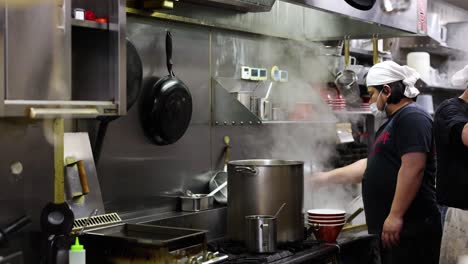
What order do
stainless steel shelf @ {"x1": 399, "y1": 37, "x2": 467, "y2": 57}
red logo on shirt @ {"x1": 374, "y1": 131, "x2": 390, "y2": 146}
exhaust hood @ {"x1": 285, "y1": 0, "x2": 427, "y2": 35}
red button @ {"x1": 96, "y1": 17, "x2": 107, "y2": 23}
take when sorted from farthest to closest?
stainless steel shelf @ {"x1": 399, "y1": 37, "x2": 467, "y2": 57} < red logo on shirt @ {"x1": 374, "y1": 131, "x2": 390, "y2": 146} < exhaust hood @ {"x1": 285, "y1": 0, "x2": 427, "y2": 35} < red button @ {"x1": 96, "y1": 17, "x2": 107, "y2": 23}

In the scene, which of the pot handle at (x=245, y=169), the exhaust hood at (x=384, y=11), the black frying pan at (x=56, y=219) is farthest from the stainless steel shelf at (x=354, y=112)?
the black frying pan at (x=56, y=219)

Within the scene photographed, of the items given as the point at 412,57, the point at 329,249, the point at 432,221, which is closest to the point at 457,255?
the point at 432,221

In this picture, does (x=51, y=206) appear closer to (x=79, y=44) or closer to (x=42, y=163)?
(x=42, y=163)

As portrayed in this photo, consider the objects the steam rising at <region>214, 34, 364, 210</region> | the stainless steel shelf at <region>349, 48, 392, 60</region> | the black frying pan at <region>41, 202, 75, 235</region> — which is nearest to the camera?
the black frying pan at <region>41, 202, 75, 235</region>

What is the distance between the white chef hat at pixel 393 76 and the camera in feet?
11.9

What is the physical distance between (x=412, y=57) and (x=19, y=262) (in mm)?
4359

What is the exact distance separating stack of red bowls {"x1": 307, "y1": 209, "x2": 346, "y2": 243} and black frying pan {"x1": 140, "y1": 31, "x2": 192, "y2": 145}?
0.81m

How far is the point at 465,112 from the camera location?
3.40 m

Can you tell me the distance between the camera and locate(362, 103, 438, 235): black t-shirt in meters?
3.43

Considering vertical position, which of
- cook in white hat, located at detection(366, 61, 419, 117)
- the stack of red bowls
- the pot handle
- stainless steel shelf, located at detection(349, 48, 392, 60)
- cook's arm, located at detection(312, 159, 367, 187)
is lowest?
the stack of red bowls

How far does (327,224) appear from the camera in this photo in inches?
121

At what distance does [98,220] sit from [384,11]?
6.75 ft

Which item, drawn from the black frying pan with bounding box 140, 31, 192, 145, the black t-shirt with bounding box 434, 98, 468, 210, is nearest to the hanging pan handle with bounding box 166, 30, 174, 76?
the black frying pan with bounding box 140, 31, 192, 145

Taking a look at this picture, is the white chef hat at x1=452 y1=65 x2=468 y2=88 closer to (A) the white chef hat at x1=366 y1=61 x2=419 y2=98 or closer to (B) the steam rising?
(A) the white chef hat at x1=366 y1=61 x2=419 y2=98
